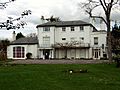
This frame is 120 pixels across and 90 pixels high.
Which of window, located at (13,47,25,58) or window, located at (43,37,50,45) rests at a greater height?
window, located at (43,37,50,45)

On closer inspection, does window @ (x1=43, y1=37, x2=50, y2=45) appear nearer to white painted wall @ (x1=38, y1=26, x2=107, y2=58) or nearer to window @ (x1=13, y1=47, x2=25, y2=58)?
white painted wall @ (x1=38, y1=26, x2=107, y2=58)

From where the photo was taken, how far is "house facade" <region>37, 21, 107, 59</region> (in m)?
62.5

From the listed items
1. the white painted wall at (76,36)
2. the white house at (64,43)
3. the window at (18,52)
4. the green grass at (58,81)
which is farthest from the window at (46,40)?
the green grass at (58,81)

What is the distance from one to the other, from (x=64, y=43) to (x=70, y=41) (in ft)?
4.89

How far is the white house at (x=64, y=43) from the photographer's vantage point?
205 feet

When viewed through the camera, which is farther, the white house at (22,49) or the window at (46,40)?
Result: the white house at (22,49)

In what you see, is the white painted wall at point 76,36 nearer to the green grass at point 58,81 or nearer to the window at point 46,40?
the window at point 46,40

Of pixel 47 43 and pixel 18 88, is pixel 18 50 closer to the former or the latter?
pixel 47 43

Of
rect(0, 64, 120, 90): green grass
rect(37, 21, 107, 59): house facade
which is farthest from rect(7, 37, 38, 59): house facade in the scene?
rect(0, 64, 120, 90): green grass

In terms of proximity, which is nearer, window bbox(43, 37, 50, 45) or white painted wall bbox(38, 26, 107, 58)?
white painted wall bbox(38, 26, 107, 58)

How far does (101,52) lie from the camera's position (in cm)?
6181

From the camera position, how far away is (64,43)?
211 ft

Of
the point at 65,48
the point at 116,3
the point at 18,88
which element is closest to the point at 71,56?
the point at 65,48

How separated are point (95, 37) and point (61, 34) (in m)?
8.26
